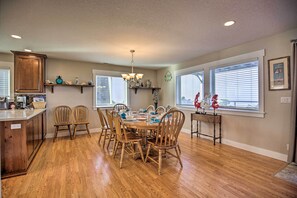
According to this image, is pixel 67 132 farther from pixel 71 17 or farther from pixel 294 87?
pixel 294 87

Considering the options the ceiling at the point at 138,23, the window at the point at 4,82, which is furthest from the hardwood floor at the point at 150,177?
the ceiling at the point at 138,23

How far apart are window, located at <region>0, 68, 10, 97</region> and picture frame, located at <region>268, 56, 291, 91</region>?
625 cm

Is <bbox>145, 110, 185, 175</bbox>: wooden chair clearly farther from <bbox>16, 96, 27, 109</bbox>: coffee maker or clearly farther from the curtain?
<bbox>16, 96, 27, 109</bbox>: coffee maker

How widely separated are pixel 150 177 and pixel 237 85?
292cm

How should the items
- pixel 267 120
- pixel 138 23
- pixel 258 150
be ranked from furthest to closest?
pixel 258 150, pixel 267 120, pixel 138 23

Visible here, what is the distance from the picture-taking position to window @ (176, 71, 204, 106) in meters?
4.71

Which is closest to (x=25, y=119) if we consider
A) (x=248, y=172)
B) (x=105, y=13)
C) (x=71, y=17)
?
(x=71, y=17)

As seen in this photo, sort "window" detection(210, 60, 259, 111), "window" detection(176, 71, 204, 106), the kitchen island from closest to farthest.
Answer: the kitchen island, "window" detection(210, 60, 259, 111), "window" detection(176, 71, 204, 106)

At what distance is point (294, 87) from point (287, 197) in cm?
177

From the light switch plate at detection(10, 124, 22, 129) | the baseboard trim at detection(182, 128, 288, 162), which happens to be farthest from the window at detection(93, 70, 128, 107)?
the baseboard trim at detection(182, 128, 288, 162)

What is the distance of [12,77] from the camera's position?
416 cm

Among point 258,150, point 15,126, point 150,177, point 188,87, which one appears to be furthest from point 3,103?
point 258,150

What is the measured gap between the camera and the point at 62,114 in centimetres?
460

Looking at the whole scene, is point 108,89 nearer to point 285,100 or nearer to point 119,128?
point 119,128
